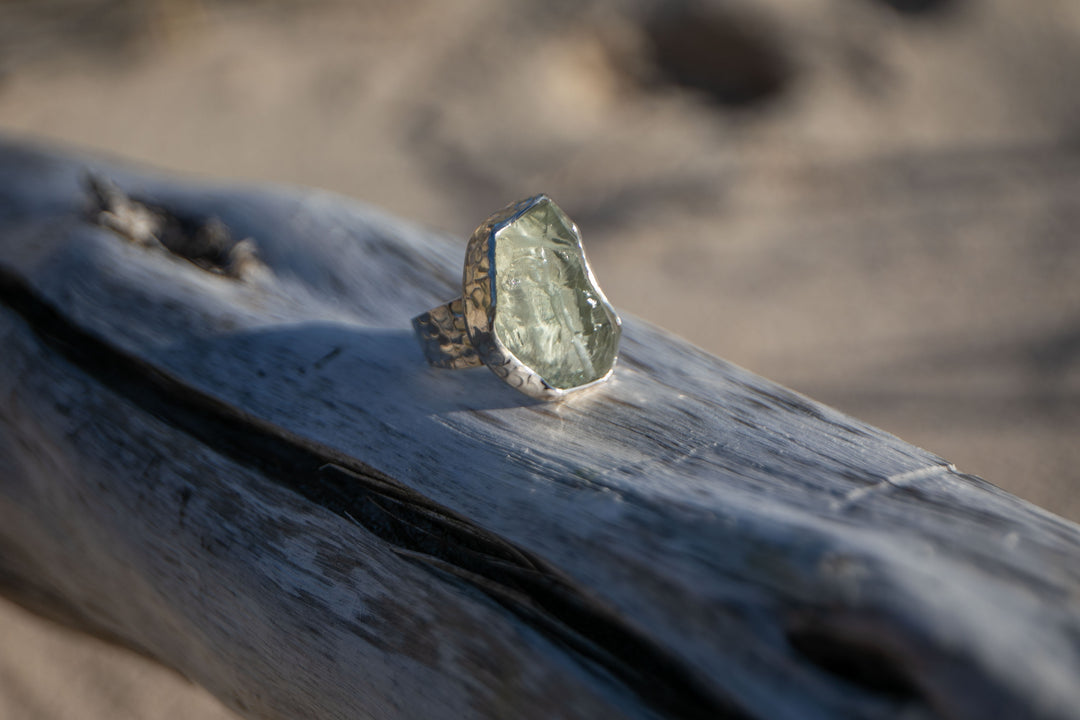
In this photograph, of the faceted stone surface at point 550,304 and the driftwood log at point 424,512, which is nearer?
the driftwood log at point 424,512

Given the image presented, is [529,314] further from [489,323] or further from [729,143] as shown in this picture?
[729,143]

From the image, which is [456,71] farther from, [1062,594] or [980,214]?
[1062,594]

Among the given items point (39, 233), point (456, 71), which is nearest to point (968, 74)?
point (456, 71)

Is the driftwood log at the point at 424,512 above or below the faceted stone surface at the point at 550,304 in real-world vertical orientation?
below

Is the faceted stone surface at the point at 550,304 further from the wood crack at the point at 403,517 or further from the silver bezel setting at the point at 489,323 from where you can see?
the wood crack at the point at 403,517

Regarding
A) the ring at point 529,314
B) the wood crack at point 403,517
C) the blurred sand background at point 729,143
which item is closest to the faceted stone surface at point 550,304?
the ring at point 529,314

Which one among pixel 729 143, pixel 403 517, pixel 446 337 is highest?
pixel 729 143

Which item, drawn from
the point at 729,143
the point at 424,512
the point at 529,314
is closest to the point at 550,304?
the point at 529,314

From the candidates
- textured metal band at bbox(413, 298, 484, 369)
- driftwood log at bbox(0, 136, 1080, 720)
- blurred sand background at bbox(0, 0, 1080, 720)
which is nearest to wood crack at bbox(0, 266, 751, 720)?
driftwood log at bbox(0, 136, 1080, 720)
